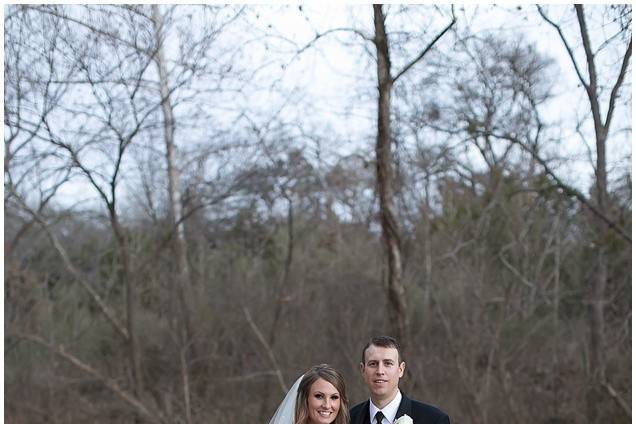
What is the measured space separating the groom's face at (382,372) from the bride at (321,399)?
14 cm

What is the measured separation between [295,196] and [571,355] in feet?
13.7

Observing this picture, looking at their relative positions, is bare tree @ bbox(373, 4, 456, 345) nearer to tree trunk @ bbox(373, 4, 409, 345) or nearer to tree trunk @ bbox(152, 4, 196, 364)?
tree trunk @ bbox(373, 4, 409, 345)

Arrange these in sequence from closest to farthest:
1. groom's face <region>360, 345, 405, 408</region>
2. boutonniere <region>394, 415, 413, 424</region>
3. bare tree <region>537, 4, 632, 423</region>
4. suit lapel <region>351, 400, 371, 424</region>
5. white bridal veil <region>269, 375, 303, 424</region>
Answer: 1. boutonniere <region>394, 415, 413, 424</region>
2. groom's face <region>360, 345, 405, 408</region>
3. suit lapel <region>351, 400, 371, 424</region>
4. white bridal veil <region>269, 375, 303, 424</region>
5. bare tree <region>537, 4, 632, 423</region>

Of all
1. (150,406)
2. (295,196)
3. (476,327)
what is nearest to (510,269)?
(476,327)

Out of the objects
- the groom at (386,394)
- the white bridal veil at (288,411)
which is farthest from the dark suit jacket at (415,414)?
the white bridal veil at (288,411)

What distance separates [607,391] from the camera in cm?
1016

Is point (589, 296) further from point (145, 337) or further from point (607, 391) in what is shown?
point (145, 337)

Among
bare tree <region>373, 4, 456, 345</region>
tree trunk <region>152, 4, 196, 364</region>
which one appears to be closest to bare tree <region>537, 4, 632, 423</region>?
bare tree <region>373, 4, 456, 345</region>

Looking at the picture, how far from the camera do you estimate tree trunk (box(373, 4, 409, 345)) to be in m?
9.11

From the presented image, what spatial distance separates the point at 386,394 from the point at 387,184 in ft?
17.9

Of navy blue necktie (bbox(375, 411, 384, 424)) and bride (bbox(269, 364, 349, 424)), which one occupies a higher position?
bride (bbox(269, 364, 349, 424))

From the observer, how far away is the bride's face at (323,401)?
382 centimetres

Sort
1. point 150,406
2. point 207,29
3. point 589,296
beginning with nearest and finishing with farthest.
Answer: point 207,29 < point 150,406 < point 589,296

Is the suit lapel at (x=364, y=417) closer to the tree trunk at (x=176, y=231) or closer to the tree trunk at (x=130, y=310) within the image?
the tree trunk at (x=130, y=310)
